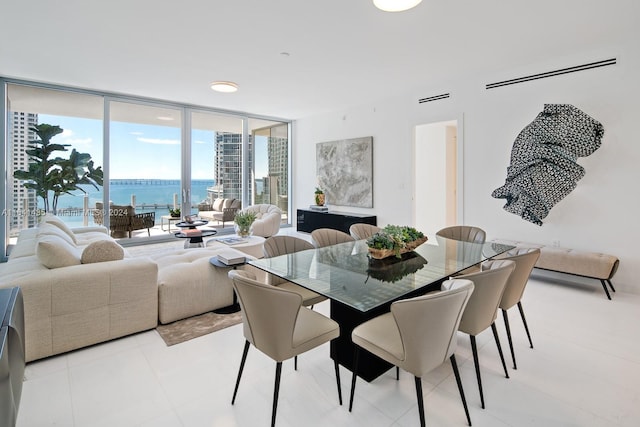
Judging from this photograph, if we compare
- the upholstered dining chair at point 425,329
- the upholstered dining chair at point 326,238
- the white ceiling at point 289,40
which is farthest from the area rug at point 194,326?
the white ceiling at point 289,40

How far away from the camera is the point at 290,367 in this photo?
2.23 m

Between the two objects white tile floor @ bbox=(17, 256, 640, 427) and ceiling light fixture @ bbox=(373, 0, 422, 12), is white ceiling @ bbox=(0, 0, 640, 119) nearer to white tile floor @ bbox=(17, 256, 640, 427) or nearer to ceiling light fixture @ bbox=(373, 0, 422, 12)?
ceiling light fixture @ bbox=(373, 0, 422, 12)

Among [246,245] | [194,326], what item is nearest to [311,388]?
[194,326]

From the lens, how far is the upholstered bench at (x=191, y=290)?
9.28ft

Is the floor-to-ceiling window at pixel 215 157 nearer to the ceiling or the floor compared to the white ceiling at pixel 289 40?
nearer to the floor

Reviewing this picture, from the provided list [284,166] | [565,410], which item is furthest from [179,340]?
[284,166]

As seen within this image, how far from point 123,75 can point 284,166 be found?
165 inches

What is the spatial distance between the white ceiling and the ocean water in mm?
1805

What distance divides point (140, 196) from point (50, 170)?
4.64 ft

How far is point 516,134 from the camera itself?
174 inches

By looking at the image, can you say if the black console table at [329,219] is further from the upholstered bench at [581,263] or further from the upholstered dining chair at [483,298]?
the upholstered dining chair at [483,298]

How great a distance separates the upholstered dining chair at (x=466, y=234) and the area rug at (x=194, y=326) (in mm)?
2329

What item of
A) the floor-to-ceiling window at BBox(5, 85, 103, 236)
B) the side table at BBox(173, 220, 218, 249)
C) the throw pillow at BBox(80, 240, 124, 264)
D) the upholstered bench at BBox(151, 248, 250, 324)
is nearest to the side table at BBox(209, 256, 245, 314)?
the upholstered bench at BBox(151, 248, 250, 324)

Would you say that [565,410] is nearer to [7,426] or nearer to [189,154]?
[7,426]
